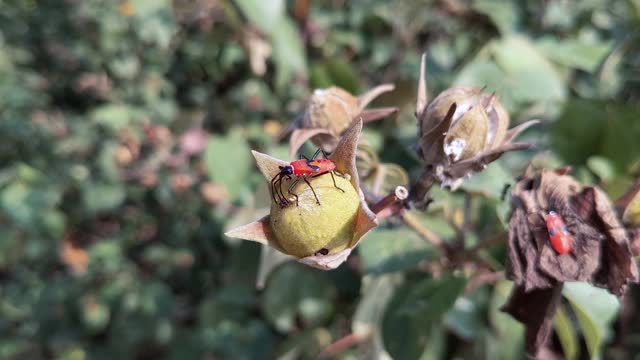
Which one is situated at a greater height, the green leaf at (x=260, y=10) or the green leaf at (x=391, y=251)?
the green leaf at (x=260, y=10)

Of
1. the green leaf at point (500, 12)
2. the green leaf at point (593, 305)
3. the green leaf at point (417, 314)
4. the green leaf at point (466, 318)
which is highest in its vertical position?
the green leaf at point (500, 12)

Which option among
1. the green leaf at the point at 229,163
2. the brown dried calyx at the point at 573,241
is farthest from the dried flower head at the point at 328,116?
the green leaf at the point at 229,163

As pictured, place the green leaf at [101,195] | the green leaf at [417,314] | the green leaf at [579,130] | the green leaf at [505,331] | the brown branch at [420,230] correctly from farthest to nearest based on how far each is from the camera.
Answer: the green leaf at [101,195], the green leaf at [579,130], the green leaf at [505,331], the green leaf at [417,314], the brown branch at [420,230]

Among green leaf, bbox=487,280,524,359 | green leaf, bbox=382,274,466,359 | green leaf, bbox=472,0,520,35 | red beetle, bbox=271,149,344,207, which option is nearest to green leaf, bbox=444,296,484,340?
green leaf, bbox=487,280,524,359

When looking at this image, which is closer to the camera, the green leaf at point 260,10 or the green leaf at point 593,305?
the green leaf at point 593,305

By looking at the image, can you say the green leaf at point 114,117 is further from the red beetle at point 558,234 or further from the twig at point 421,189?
the red beetle at point 558,234

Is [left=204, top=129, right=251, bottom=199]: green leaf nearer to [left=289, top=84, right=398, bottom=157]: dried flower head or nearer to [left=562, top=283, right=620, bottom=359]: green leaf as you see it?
[left=289, top=84, right=398, bottom=157]: dried flower head

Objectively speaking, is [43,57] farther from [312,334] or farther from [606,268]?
[606,268]

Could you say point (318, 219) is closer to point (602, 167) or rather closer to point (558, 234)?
point (558, 234)
